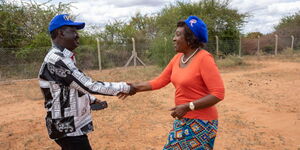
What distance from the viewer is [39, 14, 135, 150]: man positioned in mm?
1925

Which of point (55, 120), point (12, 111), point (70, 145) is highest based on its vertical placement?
point (55, 120)

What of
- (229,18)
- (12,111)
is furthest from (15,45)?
(229,18)

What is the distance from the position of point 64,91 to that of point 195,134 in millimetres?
1081

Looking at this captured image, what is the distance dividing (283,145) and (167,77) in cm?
250

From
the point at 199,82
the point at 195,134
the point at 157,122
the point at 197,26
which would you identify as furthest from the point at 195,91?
the point at 157,122

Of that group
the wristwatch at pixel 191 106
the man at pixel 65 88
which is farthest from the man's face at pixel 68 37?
the wristwatch at pixel 191 106

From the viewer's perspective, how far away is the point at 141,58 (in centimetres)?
1543

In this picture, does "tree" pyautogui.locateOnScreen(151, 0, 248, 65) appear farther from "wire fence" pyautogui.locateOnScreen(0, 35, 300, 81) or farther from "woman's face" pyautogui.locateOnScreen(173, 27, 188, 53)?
"woman's face" pyautogui.locateOnScreen(173, 27, 188, 53)

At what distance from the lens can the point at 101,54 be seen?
13.8 metres

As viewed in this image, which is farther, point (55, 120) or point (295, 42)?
point (295, 42)

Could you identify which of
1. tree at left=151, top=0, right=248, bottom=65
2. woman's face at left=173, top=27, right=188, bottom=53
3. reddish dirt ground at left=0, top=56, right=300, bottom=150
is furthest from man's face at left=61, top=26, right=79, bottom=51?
tree at left=151, top=0, right=248, bottom=65

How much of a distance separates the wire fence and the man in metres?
10.6

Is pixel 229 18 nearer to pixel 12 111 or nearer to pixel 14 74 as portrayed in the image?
pixel 14 74

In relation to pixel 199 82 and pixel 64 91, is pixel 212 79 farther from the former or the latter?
pixel 64 91
